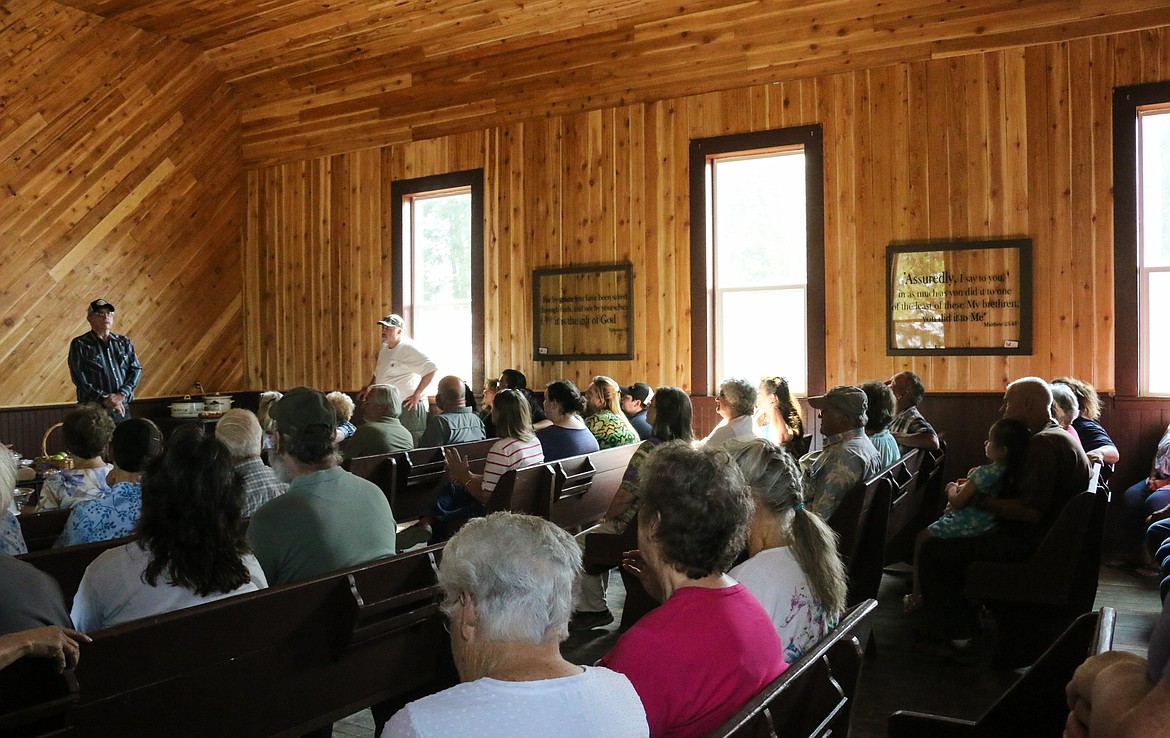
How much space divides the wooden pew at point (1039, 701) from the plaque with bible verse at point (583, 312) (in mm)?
6478

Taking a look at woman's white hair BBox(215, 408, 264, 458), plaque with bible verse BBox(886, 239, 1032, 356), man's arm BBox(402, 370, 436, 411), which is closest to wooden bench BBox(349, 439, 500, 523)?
woman's white hair BBox(215, 408, 264, 458)

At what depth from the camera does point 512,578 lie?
1.46 m

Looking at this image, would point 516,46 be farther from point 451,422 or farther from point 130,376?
point 130,376

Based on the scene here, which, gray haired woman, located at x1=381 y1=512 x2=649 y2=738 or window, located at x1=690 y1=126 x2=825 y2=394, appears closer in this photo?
gray haired woman, located at x1=381 y1=512 x2=649 y2=738

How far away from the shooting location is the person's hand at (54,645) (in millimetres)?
1678

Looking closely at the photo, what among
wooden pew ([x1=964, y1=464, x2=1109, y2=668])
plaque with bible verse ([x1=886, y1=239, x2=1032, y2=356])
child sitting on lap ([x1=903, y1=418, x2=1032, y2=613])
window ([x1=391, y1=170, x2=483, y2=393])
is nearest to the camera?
wooden pew ([x1=964, y1=464, x2=1109, y2=668])

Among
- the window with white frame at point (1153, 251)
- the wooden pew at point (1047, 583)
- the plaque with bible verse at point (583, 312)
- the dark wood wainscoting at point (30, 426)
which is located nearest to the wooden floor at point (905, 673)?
the wooden pew at point (1047, 583)

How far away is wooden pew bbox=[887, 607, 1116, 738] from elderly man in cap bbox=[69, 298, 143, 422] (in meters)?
7.02

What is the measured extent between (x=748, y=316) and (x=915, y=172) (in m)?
1.72

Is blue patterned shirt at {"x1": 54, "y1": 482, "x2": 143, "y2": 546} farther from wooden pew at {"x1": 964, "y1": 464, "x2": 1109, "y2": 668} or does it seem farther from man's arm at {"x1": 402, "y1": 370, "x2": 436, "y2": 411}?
man's arm at {"x1": 402, "y1": 370, "x2": 436, "y2": 411}

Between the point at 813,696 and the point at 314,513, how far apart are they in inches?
63.2

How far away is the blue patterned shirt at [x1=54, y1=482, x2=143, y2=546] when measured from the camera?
9.89 ft

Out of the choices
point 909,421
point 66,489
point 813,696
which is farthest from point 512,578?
point 909,421

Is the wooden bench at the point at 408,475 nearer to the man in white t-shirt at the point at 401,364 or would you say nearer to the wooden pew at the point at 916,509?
the wooden pew at the point at 916,509
